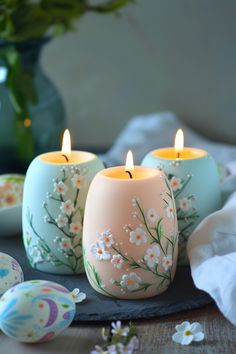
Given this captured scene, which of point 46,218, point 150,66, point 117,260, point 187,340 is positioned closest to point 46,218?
point 46,218

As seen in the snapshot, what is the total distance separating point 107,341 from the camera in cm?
61

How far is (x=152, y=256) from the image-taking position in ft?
2.21

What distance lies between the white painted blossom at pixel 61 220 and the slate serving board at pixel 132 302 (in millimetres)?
57

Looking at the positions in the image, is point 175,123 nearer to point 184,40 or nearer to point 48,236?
point 184,40

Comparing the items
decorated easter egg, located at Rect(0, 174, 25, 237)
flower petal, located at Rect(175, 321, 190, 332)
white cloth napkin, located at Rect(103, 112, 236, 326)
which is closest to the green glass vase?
decorated easter egg, located at Rect(0, 174, 25, 237)

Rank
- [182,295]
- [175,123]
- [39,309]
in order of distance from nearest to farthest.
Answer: [39,309] → [182,295] → [175,123]

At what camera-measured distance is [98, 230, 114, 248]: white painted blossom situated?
667mm

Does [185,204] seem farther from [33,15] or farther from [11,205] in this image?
[33,15]

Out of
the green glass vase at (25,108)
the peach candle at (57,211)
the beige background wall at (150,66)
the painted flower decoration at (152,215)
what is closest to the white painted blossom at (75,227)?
the peach candle at (57,211)

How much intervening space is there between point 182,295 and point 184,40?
77 centimetres

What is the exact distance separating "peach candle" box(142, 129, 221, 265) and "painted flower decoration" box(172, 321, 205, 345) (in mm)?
141

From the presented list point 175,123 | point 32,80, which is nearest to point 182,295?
point 32,80

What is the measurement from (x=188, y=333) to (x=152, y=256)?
0.28 feet

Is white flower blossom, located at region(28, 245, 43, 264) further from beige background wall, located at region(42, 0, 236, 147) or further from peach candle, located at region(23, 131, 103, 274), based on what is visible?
beige background wall, located at region(42, 0, 236, 147)
